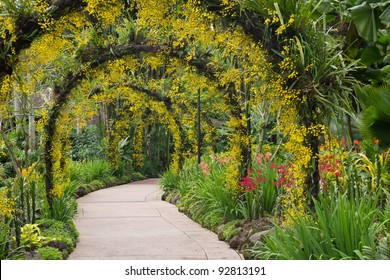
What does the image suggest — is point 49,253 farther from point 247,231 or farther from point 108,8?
point 108,8

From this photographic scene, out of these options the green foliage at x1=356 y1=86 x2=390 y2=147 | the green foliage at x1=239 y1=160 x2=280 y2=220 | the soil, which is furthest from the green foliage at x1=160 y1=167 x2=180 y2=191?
the green foliage at x1=356 y1=86 x2=390 y2=147

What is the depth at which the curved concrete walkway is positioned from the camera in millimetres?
7422

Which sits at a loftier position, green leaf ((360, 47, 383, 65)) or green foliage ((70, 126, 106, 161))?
green leaf ((360, 47, 383, 65))

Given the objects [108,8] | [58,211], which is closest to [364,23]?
[108,8]

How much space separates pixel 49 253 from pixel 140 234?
2245 millimetres

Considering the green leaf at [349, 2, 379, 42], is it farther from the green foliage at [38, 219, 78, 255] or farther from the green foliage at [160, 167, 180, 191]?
the green foliage at [160, 167, 180, 191]

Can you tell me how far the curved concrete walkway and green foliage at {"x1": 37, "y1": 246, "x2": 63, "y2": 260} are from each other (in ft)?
1.07

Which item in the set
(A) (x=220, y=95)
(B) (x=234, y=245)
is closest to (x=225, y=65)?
(A) (x=220, y=95)

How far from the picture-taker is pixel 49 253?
22.5ft

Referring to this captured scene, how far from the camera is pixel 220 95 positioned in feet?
31.8

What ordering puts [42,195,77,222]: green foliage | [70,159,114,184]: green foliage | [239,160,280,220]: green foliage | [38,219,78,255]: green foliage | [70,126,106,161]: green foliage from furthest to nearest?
[70,126,106,161]: green foliage, [70,159,114,184]: green foliage, [42,195,77,222]: green foliage, [239,160,280,220]: green foliage, [38,219,78,255]: green foliage

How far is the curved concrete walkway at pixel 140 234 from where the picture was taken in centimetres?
742

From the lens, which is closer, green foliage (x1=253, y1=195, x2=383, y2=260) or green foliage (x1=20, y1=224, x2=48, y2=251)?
green foliage (x1=253, y1=195, x2=383, y2=260)
